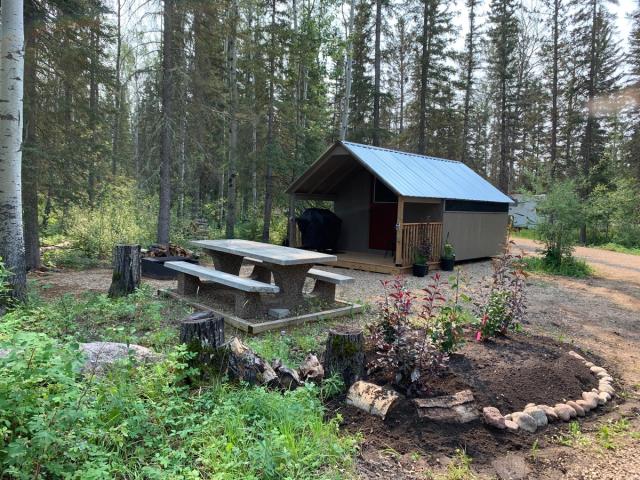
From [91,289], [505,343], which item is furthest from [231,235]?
[505,343]

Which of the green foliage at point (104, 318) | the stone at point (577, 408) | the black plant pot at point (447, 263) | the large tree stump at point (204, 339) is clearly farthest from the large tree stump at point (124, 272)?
the black plant pot at point (447, 263)

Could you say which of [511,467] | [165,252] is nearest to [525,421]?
[511,467]

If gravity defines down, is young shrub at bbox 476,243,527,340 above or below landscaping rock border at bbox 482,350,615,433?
above

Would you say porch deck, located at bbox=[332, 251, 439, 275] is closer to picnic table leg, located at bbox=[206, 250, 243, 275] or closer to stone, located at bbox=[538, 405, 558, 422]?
picnic table leg, located at bbox=[206, 250, 243, 275]

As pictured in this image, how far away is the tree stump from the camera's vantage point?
11.0 feet

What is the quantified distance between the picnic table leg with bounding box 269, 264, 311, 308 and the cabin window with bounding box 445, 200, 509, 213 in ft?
20.6

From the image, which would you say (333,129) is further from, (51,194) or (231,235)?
(51,194)

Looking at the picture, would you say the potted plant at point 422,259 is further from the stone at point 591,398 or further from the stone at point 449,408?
the stone at point 449,408

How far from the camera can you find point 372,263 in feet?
34.0

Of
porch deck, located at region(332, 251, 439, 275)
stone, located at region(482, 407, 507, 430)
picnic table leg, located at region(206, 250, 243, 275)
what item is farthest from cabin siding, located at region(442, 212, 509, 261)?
stone, located at region(482, 407, 507, 430)

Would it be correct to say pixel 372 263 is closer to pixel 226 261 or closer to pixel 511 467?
pixel 226 261

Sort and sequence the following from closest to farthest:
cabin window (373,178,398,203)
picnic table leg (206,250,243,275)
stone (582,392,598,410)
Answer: stone (582,392,598,410) → picnic table leg (206,250,243,275) → cabin window (373,178,398,203)

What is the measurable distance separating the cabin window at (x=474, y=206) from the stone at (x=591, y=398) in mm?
7696

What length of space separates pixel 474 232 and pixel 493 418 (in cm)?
957
